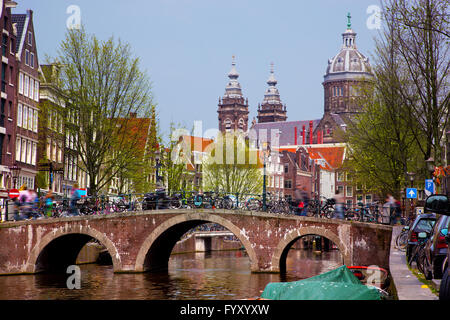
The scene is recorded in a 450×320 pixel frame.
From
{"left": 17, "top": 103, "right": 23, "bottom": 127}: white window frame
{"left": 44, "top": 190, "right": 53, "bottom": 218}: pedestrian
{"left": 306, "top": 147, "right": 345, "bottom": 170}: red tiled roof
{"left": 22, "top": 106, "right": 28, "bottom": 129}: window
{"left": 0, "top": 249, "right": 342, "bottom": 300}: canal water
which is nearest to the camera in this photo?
{"left": 0, "top": 249, "right": 342, "bottom": 300}: canal water

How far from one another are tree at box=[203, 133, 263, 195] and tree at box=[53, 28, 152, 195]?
109ft

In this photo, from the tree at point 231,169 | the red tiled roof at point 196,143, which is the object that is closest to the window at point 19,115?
the tree at point 231,169

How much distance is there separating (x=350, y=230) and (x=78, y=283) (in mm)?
12086

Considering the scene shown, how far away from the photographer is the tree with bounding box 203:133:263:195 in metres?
80.1

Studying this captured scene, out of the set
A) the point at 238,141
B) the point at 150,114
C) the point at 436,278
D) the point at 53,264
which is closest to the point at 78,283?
the point at 53,264

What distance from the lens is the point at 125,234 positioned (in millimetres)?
38531

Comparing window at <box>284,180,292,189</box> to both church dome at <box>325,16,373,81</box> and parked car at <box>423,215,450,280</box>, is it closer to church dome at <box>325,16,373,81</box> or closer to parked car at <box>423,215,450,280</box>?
church dome at <box>325,16,373,81</box>

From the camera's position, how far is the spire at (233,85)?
637 feet

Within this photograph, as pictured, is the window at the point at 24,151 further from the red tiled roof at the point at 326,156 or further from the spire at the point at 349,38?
the spire at the point at 349,38

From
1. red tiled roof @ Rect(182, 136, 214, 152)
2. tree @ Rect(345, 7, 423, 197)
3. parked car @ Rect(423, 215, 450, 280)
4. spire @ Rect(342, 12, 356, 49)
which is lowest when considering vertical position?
parked car @ Rect(423, 215, 450, 280)

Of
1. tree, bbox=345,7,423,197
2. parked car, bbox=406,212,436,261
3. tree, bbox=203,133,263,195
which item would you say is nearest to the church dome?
tree, bbox=203,133,263,195

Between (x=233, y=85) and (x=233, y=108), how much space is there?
6046mm

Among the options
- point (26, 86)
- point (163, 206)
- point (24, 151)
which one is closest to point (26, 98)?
point (26, 86)

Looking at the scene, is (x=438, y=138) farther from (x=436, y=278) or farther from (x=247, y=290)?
(x=436, y=278)
